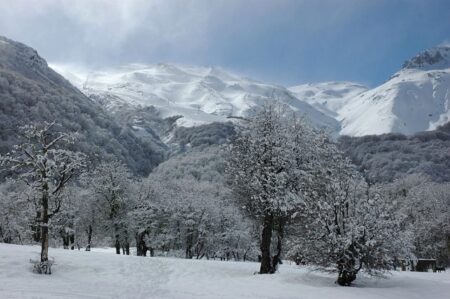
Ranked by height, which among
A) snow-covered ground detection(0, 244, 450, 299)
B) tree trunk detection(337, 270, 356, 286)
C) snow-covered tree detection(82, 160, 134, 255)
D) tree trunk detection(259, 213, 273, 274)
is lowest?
snow-covered ground detection(0, 244, 450, 299)

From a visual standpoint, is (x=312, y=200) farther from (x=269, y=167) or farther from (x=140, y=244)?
(x=140, y=244)

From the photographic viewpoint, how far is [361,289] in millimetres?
26688

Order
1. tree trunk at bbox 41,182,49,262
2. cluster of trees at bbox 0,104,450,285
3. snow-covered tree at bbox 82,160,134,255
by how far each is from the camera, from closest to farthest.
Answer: cluster of trees at bbox 0,104,450,285 → tree trunk at bbox 41,182,49,262 → snow-covered tree at bbox 82,160,134,255

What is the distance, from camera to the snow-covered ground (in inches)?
935

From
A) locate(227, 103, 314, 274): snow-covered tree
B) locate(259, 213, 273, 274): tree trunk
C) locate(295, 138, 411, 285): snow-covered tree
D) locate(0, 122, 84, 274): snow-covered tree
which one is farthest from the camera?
locate(259, 213, 273, 274): tree trunk

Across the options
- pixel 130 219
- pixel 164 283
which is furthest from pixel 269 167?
pixel 130 219

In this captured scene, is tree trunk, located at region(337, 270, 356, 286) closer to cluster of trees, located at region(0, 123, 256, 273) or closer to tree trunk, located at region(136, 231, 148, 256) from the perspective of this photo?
cluster of trees, located at region(0, 123, 256, 273)

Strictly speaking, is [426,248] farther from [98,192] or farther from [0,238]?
[0,238]

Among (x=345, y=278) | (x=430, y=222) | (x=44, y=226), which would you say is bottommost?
(x=345, y=278)

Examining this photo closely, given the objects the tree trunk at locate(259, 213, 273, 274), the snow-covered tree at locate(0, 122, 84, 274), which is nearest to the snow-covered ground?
the tree trunk at locate(259, 213, 273, 274)

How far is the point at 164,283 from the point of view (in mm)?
28281

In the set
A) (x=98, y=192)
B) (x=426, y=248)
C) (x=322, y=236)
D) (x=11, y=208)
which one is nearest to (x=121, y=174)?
(x=98, y=192)

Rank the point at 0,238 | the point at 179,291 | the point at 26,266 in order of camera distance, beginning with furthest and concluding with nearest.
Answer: the point at 0,238 → the point at 26,266 → the point at 179,291

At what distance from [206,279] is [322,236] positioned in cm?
836
